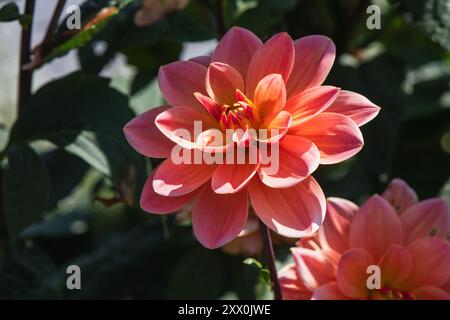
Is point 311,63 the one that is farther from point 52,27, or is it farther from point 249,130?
point 52,27

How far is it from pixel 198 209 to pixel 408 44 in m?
0.64

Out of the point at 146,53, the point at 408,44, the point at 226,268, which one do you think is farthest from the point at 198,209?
the point at 408,44

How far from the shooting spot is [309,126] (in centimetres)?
57

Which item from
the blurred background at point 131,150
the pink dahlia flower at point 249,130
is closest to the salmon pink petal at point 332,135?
the pink dahlia flower at point 249,130

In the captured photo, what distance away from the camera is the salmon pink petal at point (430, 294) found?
0.60 metres

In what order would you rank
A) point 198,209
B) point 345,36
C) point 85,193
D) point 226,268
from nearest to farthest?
point 198,209
point 226,268
point 345,36
point 85,193

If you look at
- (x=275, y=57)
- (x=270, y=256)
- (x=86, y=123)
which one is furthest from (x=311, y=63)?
(x=86, y=123)

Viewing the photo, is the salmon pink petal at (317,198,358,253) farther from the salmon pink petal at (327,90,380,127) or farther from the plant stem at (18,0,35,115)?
the plant stem at (18,0,35,115)

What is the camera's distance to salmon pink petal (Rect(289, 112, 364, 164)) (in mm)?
553

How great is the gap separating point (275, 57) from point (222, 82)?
4cm

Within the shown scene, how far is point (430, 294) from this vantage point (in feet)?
2.02

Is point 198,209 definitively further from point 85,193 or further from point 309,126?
point 85,193

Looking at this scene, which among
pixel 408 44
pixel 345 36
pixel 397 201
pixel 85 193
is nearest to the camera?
pixel 397 201

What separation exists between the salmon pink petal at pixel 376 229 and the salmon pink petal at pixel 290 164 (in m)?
0.11
